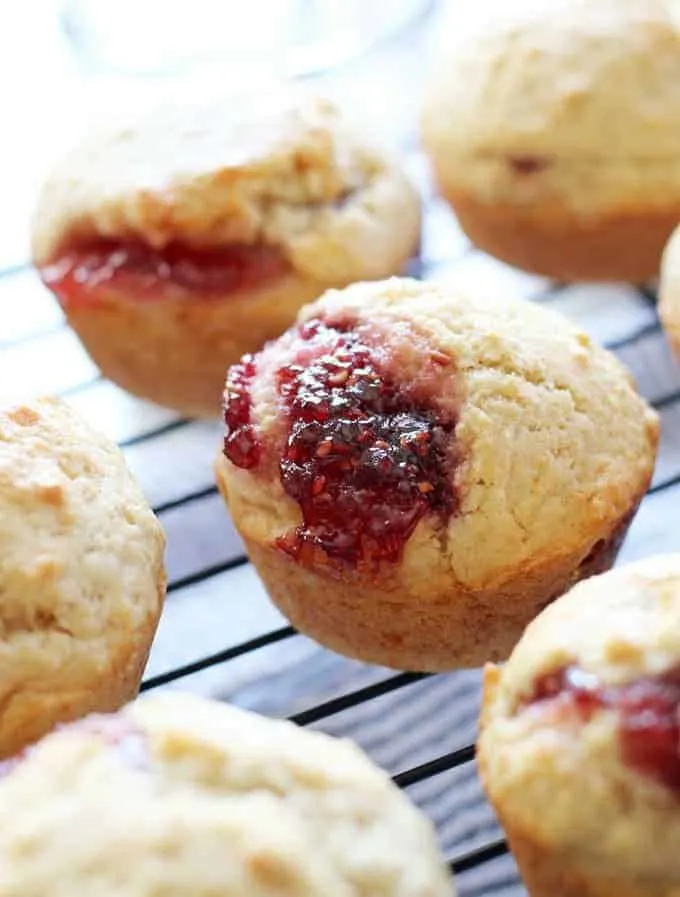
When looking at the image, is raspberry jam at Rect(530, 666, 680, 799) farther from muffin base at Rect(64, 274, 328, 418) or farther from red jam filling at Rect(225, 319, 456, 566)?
muffin base at Rect(64, 274, 328, 418)

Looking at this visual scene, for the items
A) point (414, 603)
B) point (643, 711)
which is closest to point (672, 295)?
point (414, 603)

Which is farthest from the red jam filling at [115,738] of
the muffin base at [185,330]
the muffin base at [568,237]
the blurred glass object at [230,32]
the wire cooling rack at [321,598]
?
the blurred glass object at [230,32]

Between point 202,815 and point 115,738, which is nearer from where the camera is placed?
point 202,815

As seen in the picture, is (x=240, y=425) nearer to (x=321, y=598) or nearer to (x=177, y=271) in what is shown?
(x=321, y=598)

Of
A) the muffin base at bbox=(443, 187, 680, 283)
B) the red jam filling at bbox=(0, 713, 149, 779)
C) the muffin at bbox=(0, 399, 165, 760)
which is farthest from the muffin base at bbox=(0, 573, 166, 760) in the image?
the muffin base at bbox=(443, 187, 680, 283)

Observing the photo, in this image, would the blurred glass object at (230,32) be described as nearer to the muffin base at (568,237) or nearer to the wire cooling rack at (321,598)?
the wire cooling rack at (321,598)

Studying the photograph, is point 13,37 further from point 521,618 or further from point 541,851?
point 541,851
